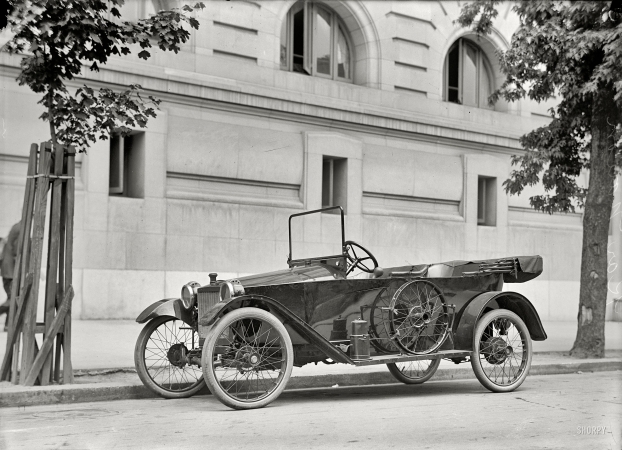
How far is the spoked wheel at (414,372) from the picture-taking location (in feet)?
31.3

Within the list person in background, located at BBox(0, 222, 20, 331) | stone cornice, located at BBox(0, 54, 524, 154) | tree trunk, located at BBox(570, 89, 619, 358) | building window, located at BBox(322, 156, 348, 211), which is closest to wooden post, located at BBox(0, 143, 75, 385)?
person in background, located at BBox(0, 222, 20, 331)

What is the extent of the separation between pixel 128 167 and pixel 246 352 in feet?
31.5

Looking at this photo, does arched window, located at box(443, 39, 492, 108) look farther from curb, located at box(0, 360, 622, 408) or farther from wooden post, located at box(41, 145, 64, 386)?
wooden post, located at box(41, 145, 64, 386)

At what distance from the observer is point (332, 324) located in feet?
26.6

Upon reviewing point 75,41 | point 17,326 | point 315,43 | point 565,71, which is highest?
point 315,43

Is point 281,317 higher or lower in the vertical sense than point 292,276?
lower

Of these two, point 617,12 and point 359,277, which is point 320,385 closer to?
point 359,277

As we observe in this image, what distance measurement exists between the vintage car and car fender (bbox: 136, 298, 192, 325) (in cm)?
1

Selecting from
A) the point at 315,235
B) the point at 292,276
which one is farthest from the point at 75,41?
the point at 315,235

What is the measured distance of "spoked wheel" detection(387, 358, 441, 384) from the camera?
9555 mm

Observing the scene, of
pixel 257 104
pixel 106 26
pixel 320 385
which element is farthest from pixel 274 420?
pixel 257 104

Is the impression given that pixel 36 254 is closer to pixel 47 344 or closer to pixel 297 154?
pixel 47 344

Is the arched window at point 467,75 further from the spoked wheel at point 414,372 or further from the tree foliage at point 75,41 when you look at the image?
the tree foliage at point 75,41

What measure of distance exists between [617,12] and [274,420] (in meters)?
8.82
